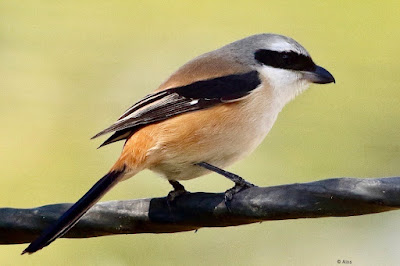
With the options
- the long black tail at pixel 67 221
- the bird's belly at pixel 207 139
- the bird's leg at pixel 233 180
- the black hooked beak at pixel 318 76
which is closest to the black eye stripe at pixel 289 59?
the black hooked beak at pixel 318 76

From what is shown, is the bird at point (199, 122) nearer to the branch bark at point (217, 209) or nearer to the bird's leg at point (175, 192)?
the bird's leg at point (175, 192)

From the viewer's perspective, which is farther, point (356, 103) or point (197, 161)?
point (356, 103)

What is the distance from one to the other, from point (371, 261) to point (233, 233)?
0.83 metres

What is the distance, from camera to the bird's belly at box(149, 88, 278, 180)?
11.6ft

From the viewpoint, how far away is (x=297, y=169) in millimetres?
5070

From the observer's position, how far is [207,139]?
353 cm

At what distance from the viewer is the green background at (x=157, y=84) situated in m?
4.90

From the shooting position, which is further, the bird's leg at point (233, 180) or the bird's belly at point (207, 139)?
the bird's belly at point (207, 139)

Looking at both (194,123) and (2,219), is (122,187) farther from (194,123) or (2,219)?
(2,219)

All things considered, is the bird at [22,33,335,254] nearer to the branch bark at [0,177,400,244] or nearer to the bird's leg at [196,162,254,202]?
the bird's leg at [196,162,254,202]

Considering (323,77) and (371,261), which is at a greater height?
(323,77)

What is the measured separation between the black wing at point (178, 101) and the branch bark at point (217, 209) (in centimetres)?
47

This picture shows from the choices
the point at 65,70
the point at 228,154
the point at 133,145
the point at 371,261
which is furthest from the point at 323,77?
the point at 65,70

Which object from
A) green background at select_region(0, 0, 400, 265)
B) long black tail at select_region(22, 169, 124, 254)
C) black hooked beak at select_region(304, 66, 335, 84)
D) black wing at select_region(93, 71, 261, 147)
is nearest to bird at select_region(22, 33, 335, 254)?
black wing at select_region(93, 71, 261, 147)
